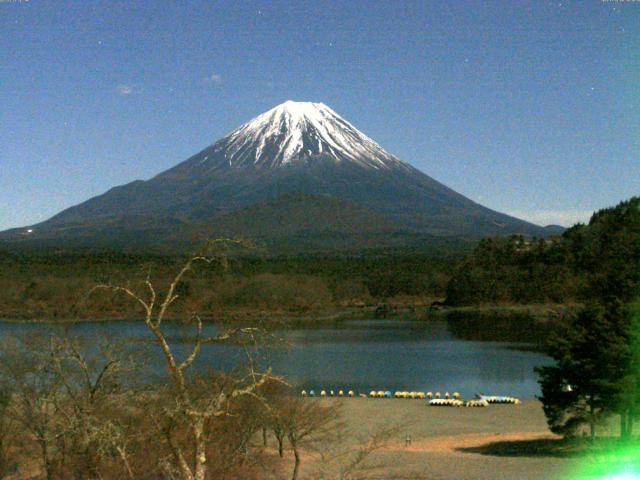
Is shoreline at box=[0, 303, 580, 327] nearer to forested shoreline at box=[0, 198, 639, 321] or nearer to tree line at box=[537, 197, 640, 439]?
forested shoreline at box=[0, 198, 639, 321]

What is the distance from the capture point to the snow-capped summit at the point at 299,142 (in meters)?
162

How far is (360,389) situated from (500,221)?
121561mm

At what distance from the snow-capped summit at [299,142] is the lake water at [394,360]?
11421cm

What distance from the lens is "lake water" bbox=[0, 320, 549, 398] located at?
1114 inches

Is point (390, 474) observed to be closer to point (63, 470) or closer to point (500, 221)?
point (63, 470)

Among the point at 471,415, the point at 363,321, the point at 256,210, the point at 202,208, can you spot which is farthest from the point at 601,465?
the point at 202,208

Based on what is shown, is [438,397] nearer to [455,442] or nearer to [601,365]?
[455,442]

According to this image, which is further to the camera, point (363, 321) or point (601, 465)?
point (363, 321)

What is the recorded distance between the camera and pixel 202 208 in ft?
456

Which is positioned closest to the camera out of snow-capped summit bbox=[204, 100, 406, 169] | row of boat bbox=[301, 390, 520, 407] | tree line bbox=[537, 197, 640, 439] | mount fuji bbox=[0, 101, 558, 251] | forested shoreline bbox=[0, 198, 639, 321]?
tree line bbox=[537, 197, 640, 439]

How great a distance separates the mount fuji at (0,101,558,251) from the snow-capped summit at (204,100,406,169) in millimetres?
201

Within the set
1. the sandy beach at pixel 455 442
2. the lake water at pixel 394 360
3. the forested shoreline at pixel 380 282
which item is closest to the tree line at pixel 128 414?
the sandy beach at pixel 455 442

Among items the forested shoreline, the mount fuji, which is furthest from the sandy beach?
the mount fuji

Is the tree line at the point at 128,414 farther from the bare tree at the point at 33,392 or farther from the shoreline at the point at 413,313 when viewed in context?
the shoreline at the point at 413,313
